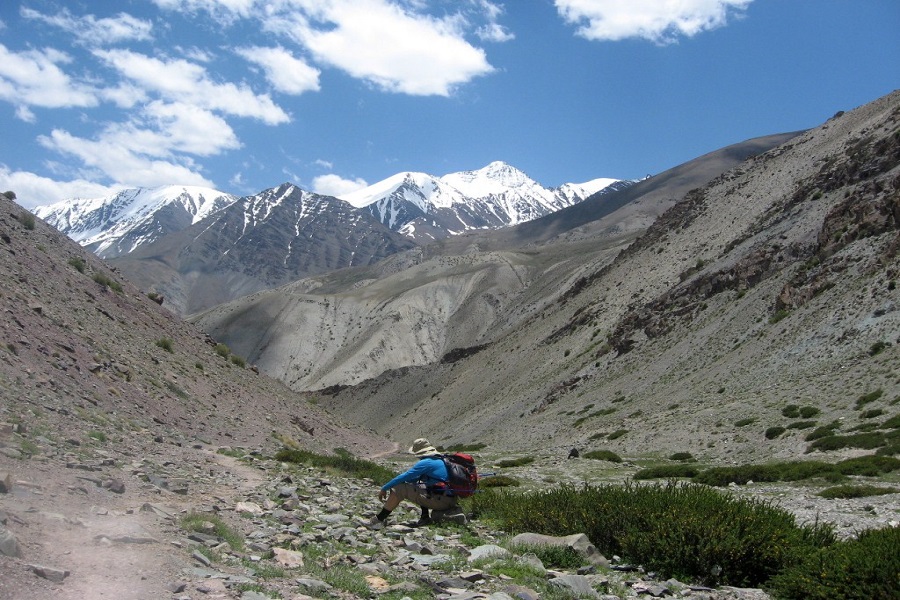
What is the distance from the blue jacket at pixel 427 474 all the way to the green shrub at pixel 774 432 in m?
26.3

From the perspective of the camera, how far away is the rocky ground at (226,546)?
711 centimetres

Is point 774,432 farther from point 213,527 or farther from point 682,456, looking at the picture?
point 213,527

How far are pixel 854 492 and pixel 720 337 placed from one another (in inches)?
1643

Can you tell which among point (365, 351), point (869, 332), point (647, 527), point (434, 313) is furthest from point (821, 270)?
point (434, 313)

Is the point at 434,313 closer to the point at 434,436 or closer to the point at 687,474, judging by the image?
the point at 434,436

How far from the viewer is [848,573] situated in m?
7.85

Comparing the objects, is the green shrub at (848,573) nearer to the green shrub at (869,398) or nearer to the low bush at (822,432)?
the low bush at (822,432)

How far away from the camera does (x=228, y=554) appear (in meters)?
8.94

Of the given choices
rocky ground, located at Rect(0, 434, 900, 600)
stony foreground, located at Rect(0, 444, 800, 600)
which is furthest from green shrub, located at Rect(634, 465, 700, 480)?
stony foreground, located at Rect(0, 444, 800, 600)

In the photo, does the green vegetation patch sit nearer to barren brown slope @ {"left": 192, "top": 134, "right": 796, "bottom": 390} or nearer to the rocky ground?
the rocky ground

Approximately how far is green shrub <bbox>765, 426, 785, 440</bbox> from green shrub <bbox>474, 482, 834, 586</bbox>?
2489 cm

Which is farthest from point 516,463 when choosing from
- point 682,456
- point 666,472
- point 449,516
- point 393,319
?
point 393,319

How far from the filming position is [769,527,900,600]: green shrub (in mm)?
7531

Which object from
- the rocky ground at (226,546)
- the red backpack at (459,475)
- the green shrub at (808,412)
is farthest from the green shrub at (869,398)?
the red backpack at (459,475)
